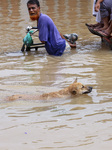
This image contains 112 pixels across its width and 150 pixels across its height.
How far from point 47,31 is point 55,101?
2.96m

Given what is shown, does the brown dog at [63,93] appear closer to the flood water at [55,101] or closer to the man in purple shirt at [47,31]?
the flood water at [55,101]

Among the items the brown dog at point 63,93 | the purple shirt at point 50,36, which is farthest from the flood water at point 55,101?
the purple shirt at point 50,36

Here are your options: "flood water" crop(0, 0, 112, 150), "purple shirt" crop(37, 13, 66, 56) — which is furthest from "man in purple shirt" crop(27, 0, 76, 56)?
"flood water" crop(0, 0, 112, 150)

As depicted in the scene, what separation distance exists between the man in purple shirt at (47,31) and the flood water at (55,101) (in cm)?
23

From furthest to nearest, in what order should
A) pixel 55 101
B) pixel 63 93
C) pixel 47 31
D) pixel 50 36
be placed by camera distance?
pixel 50 36 → pixel 47 31 → pixel 63 93 → pixel 55 101

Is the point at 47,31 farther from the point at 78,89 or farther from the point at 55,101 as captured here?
the point at 55,101

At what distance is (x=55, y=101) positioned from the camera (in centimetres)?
505

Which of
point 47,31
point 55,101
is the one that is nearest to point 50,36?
point 47,31

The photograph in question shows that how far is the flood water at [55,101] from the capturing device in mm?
3805

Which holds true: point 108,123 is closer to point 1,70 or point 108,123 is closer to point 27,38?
point 1,70

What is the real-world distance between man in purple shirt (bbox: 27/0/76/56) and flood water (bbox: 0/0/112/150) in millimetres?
234

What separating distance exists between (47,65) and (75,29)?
160 inches

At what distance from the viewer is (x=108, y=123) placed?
420 centimetres

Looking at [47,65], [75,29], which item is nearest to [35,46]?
[47,65]
